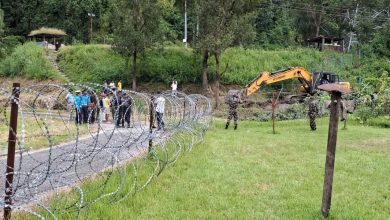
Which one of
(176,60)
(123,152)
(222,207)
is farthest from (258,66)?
(222,207)

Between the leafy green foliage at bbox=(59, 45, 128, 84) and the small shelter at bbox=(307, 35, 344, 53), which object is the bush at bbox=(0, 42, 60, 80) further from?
the small shelter at bbox=(307, 35, 344, 53)

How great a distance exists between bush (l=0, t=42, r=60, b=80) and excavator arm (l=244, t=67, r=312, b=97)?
48.6 ft

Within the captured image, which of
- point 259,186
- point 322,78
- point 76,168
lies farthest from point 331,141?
point 322,78

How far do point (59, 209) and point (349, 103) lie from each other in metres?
21.8

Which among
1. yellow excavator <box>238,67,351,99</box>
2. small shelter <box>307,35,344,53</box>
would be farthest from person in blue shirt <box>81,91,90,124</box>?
small shelter <box>307,35,344,53</box>

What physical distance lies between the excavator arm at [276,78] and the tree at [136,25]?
8.94 metres

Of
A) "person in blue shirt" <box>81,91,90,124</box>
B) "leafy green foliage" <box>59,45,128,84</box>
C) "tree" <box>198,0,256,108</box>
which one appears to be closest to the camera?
"person in blue shirt" <box>81,91,90,124</box>

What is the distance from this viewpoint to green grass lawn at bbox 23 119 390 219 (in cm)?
645

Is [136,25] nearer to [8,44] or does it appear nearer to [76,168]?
[8,44]

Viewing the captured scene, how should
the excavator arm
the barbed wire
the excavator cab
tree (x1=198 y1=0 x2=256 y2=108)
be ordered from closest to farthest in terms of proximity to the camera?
the barbed wire < the excavator arm < the excavator cab < tree (x1=198 y1=0 x2=256 y2=108)

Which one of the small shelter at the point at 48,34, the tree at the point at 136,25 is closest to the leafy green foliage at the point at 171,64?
the tree at the point at 136,25

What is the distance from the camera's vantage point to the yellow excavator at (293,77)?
25.0 metres

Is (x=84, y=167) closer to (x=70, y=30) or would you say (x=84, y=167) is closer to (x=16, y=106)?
(x=16, y=106)

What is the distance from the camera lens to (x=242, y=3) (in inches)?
1220
